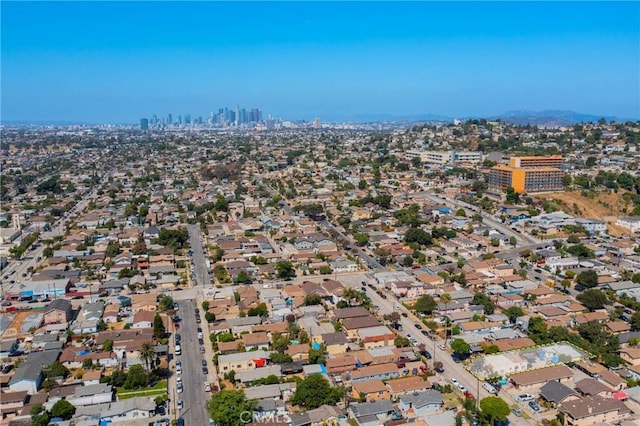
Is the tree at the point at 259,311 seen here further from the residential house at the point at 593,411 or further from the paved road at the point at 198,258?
the residential house at the point at 593,411

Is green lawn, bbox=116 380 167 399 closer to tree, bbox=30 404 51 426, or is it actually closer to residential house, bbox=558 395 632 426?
tree, bbox=30 404 51 426

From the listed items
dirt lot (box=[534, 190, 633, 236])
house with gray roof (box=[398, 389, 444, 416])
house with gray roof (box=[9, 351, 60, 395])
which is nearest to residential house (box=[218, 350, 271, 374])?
house with gray roof (box=[398, 389, 444, 416])

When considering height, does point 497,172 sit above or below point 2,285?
above

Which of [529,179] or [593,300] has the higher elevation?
[529,179]

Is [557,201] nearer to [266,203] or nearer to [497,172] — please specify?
[497,172]

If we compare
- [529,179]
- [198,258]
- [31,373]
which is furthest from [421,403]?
[529,179]

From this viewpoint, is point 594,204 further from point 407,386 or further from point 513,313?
point 407,386

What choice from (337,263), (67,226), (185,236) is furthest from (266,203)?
(337,263)
